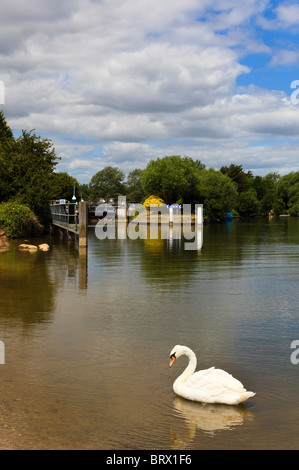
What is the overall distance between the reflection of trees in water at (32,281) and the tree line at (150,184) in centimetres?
1301

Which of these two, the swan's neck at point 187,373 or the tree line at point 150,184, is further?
the tree line at point 150,184

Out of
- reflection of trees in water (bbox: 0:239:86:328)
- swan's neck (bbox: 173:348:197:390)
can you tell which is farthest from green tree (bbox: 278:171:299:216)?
swan's neck (bbox: 173:348:197:390)

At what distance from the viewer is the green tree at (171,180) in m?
98.2

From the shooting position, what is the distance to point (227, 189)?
10950cm

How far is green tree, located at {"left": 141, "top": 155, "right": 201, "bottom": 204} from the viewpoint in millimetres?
98250

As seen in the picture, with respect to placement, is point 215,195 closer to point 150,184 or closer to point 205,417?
point 150,184

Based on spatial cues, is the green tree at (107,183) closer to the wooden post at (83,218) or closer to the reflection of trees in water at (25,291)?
the wooden post at (83,218)

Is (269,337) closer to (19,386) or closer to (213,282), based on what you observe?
(19,386)

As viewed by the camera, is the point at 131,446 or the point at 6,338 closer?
the point at 131,446

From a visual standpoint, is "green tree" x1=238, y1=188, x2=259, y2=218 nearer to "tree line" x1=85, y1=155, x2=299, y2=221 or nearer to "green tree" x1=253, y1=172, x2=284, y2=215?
"tree line" x1=85, y1=155, x2=299, y2=221

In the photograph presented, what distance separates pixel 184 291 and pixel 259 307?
3.82 meters

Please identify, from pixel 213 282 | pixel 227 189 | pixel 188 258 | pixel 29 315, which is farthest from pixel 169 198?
pixel 29 315

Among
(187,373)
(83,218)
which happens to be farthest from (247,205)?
(187,373)

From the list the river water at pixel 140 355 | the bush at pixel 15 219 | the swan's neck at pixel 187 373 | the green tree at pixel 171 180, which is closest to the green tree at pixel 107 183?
the green tree at pixel 171 180
